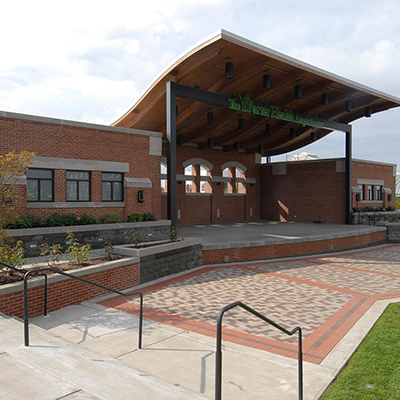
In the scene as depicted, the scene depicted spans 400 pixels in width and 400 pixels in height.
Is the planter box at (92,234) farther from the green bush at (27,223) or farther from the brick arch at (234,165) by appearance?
the brick arch at (234,165)

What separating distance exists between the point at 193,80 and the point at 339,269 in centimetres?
1033

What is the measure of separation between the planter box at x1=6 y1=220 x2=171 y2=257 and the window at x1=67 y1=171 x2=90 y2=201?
1428 millimetres

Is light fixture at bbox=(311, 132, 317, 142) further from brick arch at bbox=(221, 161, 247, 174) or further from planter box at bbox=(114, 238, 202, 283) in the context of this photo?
planter box at bbox=(114, 238, 202, 283)

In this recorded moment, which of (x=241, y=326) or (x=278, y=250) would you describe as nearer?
(x=241, y=326)

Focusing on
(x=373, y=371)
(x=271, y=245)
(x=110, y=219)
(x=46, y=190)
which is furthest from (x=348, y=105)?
(x=373, y=371)

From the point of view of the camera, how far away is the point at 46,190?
490 inches

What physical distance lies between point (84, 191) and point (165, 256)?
4.20 metres

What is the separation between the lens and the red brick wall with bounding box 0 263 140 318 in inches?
275

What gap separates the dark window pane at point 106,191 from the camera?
45.4ft

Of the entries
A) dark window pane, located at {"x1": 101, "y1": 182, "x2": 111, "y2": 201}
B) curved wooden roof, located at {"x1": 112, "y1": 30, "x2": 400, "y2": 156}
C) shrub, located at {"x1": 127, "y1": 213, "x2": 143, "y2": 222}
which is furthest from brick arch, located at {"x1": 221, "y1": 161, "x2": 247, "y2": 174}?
dark window pane, located at {"x1": 101, "y1": 182, "x2": 111, "y2": 201}

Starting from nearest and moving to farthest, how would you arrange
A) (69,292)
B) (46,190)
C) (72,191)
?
(69,292) → (46,190) → (72,191)

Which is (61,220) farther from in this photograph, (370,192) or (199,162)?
(370,192)

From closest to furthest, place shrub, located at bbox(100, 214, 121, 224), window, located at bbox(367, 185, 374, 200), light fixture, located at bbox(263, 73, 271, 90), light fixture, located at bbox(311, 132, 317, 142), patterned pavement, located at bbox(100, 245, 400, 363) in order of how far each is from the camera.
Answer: patterned pavement, located at bbox(100, 245, 400, 363)
shrub, located at bbox(100, 214, 121, 224)
light fixture, located at bbox(263, 73, 271, 90)
light fixture, located at bbox(311, 132, 317, 142)
window, located at bbox(367, 185, 374, 200)

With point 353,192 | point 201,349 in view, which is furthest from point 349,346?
point 353,192
